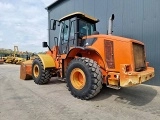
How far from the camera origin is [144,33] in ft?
29.8

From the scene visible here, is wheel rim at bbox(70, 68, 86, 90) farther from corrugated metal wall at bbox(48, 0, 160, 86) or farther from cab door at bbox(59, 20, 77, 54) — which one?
corrugated metal wall at bbox(48, 0, 160, 86)

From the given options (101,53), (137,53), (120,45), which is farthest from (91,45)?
(137,53)

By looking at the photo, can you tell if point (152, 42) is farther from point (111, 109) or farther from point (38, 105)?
point (38, 105)

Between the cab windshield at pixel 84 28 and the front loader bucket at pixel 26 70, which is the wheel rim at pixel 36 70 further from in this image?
the cab windshield at pixel 84 28

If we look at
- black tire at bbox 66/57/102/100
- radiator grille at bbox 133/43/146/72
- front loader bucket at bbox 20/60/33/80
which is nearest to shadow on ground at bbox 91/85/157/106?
black tire at bbox 66/57/102/100

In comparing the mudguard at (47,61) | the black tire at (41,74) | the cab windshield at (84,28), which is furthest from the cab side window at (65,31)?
the black tire at (41,74)

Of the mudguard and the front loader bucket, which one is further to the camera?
the front loader bucket

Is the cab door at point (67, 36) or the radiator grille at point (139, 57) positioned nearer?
the radiator grille at point (139, 57)

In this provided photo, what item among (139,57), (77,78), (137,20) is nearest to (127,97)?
(139,57)

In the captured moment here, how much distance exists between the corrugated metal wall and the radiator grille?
255 centimetres

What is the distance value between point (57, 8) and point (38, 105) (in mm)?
11561

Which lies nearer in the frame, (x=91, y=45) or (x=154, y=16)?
(x=91, y=45)

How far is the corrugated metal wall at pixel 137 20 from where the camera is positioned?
28.3 ft

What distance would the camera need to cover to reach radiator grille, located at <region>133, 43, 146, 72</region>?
5.80m
